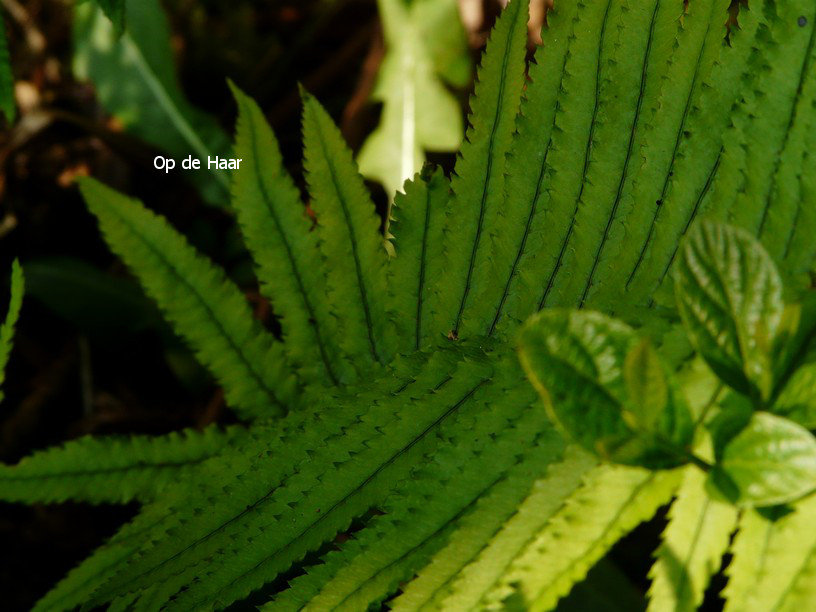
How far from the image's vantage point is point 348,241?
3.50ft

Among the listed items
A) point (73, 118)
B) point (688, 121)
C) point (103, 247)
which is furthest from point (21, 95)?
point (688, 121)

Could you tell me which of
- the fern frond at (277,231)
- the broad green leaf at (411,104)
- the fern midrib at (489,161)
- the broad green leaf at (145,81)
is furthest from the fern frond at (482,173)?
the broad green leaf at (145,81)

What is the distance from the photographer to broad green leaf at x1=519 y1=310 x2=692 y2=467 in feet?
2.15

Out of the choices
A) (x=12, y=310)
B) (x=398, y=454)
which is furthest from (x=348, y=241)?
(x=12, y=310)

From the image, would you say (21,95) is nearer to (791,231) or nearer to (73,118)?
(73,118)

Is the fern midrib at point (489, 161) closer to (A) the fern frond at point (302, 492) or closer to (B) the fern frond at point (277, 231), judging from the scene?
(A) the fern frond at point (302, 492)

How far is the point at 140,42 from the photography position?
1994 millimetres

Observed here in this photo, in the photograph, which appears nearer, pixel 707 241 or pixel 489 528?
pixel 707 241

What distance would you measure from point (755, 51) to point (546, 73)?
9.5 inches

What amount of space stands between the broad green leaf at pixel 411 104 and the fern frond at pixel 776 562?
1.33m

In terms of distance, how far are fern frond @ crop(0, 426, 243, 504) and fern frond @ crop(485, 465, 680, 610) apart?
590 millimetres

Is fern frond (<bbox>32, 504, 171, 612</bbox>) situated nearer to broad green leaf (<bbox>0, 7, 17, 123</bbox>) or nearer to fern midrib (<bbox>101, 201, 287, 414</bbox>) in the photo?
fern midrib (<bbox>101, 201, 287, 414</bbox>)

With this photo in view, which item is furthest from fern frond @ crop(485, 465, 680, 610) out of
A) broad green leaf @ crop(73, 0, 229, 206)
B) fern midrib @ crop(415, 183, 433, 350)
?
broad green leaf @ crop(73, 0, 229, 206)

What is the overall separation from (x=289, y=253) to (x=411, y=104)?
97 centimetres
